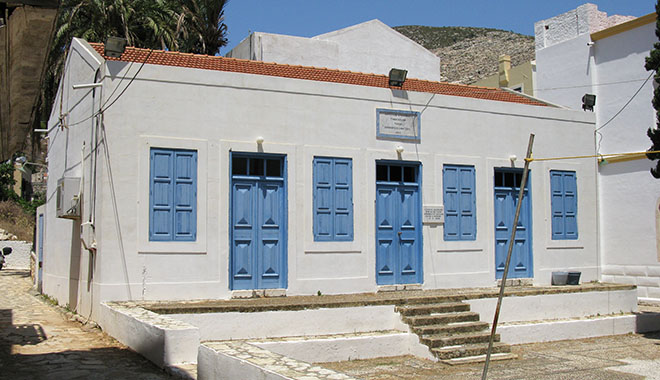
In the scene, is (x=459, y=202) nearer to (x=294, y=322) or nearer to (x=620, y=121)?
(x=294, y=322)

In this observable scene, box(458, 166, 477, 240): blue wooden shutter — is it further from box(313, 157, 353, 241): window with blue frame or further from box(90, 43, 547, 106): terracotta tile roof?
box(313, 157, 353, 241): window with blue frame

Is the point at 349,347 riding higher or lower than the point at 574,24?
lower

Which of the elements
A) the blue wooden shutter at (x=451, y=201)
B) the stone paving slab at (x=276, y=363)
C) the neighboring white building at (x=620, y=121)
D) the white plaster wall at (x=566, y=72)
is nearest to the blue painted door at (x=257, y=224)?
the blue wooden shutter at (x=451, y=201)

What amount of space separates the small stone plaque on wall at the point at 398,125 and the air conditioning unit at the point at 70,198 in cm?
541

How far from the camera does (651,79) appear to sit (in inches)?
679

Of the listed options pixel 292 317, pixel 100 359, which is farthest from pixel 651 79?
pixel 100 359

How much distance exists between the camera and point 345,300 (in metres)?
10.5

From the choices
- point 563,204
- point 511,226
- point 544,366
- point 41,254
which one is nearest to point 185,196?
point 544,366

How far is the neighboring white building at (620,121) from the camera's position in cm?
1662

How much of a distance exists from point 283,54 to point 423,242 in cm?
654

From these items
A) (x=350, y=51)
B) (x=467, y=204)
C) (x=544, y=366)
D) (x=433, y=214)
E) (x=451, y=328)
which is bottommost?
(x=544, y=366)

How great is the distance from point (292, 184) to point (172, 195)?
Answer: 2.06 meters

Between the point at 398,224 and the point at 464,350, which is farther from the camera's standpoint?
the point at 398,224

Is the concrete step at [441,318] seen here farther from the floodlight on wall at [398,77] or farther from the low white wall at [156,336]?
the floodlight on wall at [398,77]
